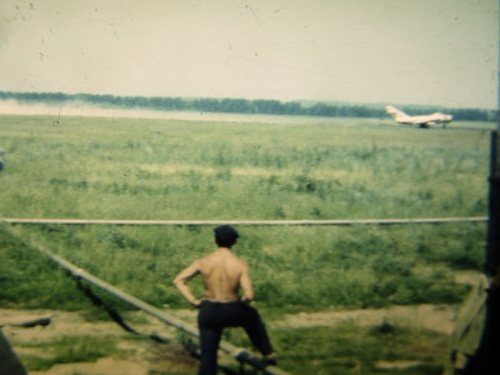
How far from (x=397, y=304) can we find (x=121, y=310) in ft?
13.2

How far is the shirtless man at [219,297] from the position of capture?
408 centimetres

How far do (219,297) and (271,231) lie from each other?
6.19 meters

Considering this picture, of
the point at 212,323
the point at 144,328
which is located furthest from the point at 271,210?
the point at 212,323

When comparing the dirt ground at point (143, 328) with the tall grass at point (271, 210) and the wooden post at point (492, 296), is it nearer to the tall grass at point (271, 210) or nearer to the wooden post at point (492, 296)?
the tall grass at point (271, 210)

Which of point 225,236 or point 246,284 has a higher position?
point 225,236

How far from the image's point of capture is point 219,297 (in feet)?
13.6

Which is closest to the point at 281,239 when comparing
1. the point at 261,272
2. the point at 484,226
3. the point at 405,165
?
the point at 261,272

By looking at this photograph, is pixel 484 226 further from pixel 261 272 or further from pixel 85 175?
pixel 85 175

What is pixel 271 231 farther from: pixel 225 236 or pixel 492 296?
pixel 492 296

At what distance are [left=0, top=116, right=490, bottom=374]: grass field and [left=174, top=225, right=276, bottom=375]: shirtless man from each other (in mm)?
1399

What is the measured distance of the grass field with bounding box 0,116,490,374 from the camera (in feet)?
23.7

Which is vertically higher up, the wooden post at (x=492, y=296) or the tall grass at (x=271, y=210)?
the wooden post at (x=492, y=296)

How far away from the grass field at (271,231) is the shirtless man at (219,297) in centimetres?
140

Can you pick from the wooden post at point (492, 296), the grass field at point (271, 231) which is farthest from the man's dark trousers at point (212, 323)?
the wooden post at point (492, 296)
